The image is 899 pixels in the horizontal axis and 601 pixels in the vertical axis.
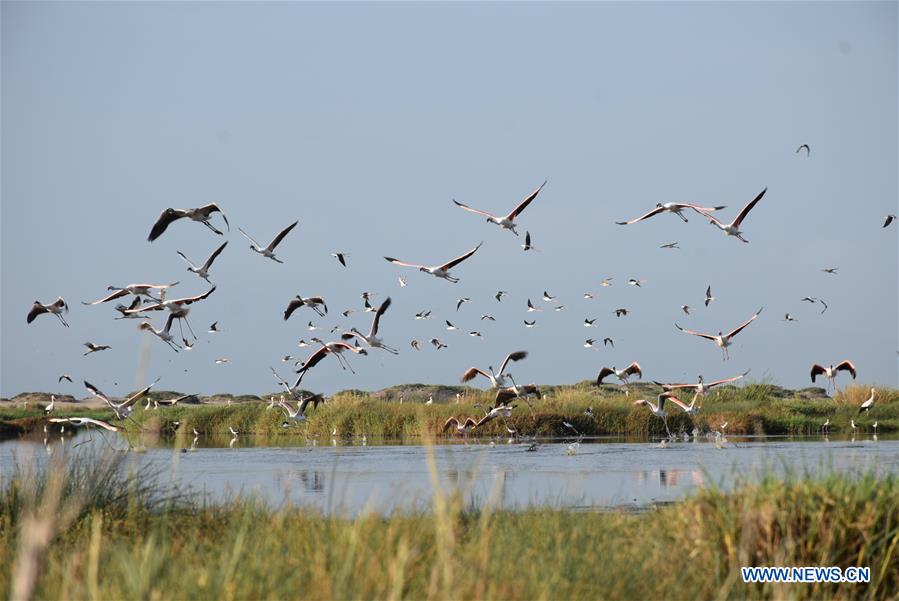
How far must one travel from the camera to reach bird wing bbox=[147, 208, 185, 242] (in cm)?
2220

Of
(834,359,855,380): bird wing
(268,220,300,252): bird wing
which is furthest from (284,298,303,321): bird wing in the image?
(834,359,855,380): bird wing

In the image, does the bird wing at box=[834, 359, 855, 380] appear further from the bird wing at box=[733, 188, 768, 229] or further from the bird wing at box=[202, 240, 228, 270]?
the bird wing at box=[202, 240, 228, 270]

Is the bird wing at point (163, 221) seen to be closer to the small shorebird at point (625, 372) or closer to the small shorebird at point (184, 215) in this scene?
the small shorebird at point (184, 215)

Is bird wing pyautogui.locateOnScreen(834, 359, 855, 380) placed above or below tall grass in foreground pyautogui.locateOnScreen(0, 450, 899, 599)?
above

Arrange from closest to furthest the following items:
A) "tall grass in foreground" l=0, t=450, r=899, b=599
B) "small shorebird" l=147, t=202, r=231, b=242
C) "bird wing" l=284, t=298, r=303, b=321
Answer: "tall grass in foreground" l=0, t=450, r=899, b=599 → "small shorebird" l=147, t=202, r=231, b=242 → "bird wing" l=284, t=298, r=303, b=321

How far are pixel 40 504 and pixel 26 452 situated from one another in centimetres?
66

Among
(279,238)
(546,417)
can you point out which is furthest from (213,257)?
(546,417)

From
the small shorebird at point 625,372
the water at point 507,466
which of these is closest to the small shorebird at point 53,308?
the water at point 507,466

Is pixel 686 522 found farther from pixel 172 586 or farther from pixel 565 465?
pixel 565 465

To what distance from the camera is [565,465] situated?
24.2 m

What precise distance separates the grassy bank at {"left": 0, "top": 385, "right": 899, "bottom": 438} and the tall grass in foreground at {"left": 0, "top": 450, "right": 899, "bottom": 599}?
2443 cm

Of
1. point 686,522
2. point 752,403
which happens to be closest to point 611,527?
point 686,522

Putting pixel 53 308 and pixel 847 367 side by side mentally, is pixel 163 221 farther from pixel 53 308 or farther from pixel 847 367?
pixel 847 367

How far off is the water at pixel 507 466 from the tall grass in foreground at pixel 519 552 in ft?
9.20
